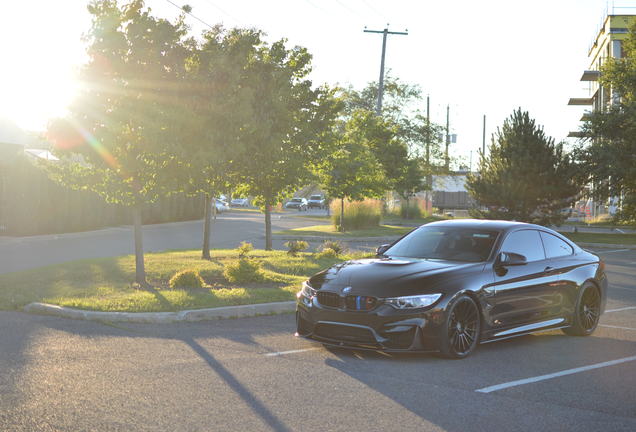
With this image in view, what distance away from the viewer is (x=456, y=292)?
749cm

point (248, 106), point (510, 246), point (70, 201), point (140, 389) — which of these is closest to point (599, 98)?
point (70, 201)

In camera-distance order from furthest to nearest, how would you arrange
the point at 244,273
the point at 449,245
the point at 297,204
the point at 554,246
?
the point at 297,204, the point at 244,273, the point at 554,246, the point at 449,245

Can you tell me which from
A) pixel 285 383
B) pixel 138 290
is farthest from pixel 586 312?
pixel 138 290

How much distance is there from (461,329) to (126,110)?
7.50 m

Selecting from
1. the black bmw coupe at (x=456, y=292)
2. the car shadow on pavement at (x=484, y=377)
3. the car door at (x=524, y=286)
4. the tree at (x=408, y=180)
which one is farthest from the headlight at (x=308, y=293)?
the tree at (x=408, y=180)

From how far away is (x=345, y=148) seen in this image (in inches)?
1346

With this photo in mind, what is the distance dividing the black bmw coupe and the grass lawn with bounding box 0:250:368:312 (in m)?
3.35

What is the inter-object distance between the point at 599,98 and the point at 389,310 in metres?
63.9

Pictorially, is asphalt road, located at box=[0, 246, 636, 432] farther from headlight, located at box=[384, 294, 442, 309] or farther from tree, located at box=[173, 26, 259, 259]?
tree, located at box=[173, 26, 259, 259]

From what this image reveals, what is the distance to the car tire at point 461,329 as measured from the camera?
736 cm

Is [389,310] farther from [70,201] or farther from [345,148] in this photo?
[345,148]

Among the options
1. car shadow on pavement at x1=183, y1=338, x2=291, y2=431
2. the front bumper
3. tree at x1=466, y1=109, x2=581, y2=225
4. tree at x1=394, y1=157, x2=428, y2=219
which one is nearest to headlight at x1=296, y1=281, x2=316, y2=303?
the front bumper

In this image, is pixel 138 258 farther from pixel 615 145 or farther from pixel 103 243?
pixel 615 145

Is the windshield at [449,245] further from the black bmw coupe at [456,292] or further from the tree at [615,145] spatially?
the tree at [615,145]
